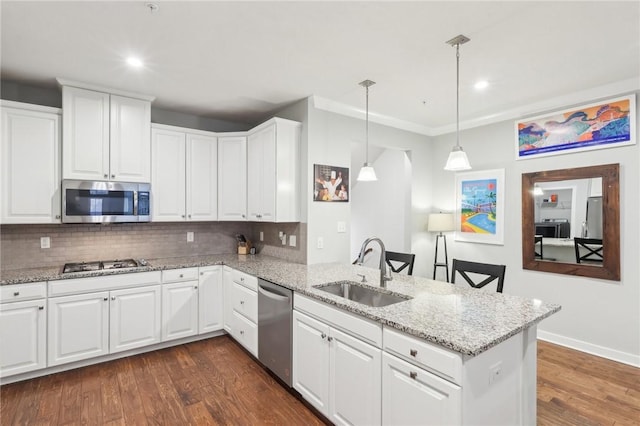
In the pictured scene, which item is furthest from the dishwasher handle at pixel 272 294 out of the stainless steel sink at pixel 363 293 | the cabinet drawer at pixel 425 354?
the cabinet drawer at pixel 425 354

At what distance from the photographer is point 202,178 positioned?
153 inches

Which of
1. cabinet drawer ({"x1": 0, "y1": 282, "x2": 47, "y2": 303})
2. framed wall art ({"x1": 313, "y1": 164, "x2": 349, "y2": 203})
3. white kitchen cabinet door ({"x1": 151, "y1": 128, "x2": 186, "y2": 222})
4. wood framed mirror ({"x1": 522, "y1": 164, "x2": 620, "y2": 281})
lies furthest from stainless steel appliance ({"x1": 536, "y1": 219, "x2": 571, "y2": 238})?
cabinet drawer ({"x1": 0, "y1": 282, "x2": 47, "y2": 303})

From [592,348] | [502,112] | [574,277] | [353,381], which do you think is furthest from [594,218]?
[353,381]

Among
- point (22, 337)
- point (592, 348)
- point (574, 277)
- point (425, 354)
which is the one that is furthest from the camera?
point (574, 277)

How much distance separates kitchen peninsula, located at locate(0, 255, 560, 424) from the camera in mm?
1466

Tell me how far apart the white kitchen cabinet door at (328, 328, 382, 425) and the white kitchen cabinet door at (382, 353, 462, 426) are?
64mm

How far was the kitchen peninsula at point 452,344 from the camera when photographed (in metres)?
1.47

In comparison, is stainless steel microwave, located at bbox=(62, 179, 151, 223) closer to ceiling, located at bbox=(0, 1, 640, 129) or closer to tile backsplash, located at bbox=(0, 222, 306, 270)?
tile backsplash, located at bbox=(0, 222, 306, 270)

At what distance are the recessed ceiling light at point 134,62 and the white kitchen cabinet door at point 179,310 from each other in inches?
79.7

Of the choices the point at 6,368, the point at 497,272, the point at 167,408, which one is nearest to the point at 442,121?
the point at 497,272

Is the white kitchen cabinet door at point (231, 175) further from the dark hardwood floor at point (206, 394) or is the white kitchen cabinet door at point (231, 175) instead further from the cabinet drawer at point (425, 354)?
the cabinet drawer at point (425, 354)

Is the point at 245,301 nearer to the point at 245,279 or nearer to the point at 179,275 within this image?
the point at 245,279

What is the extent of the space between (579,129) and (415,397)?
3.32 metres

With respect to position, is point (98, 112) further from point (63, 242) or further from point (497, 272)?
point (497, 272)
